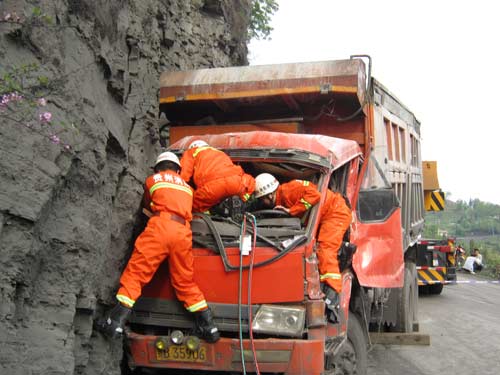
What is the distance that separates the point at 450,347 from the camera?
7.30 m

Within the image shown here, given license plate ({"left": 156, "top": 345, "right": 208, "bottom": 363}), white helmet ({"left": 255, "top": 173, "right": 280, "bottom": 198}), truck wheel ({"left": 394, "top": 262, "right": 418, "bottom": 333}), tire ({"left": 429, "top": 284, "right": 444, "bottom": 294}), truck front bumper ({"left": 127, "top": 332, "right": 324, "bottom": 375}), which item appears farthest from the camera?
tire ({"left": 429, "top": 284, "right": 444, "bottom": 294})

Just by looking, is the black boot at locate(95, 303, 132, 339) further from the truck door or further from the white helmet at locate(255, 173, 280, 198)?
the truck door

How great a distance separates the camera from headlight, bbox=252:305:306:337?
3.84 metres

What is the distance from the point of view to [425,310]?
35.0 ft

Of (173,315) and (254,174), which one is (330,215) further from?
(173,315)

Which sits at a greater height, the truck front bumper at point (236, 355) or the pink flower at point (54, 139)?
the pink flower at point (54, 139)

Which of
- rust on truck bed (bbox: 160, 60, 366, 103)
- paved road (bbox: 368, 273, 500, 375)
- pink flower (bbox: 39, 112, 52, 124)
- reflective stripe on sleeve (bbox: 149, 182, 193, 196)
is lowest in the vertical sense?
paved road (bbox: 368, 273, 500, 375)

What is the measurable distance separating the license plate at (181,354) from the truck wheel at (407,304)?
4.11 meters

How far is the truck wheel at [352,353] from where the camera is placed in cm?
457

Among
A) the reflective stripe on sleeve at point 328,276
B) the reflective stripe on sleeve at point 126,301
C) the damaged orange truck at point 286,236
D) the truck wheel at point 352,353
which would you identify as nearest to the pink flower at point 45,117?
the reflective stripe on sleeve at point 126,301

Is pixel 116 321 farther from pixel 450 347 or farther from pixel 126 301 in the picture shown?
pixel 450 347

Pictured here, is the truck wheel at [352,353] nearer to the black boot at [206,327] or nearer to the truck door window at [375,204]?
the truck door window at [375,204]

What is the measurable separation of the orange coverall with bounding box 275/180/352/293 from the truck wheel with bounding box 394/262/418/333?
→ 3188 mm

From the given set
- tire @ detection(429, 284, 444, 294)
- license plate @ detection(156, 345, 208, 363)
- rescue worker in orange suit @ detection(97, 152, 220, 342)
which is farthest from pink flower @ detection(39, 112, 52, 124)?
tire @ detection(429, 284, 444, 294)
